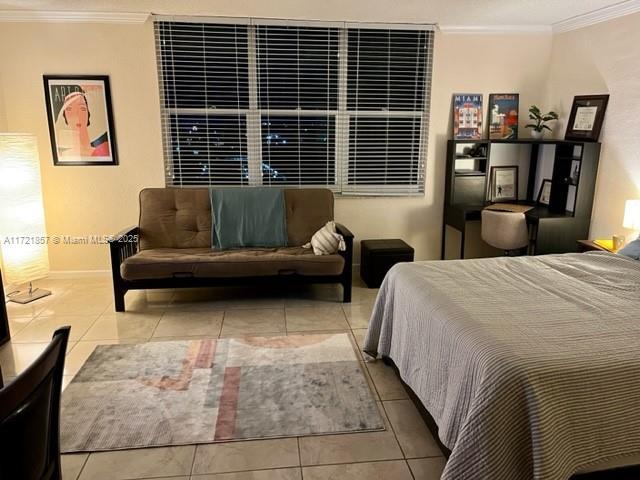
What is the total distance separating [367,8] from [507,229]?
2179 millimetres

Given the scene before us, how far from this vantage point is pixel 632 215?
3.43 meters

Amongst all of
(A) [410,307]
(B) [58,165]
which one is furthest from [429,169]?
(B) [58,165]

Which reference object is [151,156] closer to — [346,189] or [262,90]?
[262,90]

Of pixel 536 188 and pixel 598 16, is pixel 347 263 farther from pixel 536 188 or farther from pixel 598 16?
pixel 598 16

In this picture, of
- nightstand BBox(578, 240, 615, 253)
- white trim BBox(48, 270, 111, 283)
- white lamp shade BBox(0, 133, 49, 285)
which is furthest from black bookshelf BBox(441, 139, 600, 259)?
white lamp shade BBox(0, 133, 49, 285)

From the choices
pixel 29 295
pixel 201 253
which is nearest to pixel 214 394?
pixel 201 253

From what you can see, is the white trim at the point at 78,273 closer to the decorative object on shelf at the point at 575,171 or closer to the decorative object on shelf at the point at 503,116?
the decorative object on shelf at the point at 503,116

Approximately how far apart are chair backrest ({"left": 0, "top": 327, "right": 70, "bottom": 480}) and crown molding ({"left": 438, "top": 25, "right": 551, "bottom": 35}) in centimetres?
432

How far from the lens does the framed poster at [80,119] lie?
4199 millimetres

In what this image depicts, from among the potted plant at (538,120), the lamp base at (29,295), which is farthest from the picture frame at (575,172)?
the lamp base at (29,295)

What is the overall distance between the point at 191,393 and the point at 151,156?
8.55ft

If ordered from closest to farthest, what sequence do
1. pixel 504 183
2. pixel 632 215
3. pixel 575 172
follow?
pixel 632 215 → pixel 575 172 → pixel 504 183

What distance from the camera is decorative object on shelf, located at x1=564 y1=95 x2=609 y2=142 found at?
12.9 ft

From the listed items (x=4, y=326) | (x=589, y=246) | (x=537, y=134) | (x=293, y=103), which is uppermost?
(x=293, y=103)
